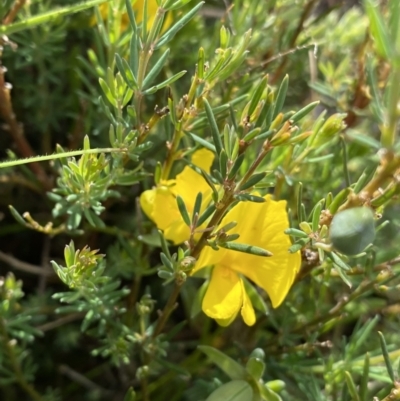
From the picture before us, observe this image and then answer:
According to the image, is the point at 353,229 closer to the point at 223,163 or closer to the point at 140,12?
the point at 223,163

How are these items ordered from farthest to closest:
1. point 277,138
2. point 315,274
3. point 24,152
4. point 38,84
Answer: point 38,84 < point 24,152 < point 315,274 < point 277,138

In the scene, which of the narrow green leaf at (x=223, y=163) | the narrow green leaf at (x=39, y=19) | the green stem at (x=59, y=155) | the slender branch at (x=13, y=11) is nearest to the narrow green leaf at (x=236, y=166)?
the narrow green leaf at (x=223, y=163)

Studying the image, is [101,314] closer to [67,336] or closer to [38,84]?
[67,336]

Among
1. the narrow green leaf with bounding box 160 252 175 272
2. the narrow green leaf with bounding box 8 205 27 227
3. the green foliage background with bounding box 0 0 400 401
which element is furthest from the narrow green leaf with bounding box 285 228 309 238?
the narrow green leaf with bounding box 8 205 27 227

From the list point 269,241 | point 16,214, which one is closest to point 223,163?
point 269,241

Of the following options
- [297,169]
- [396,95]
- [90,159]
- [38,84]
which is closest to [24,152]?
[38,84]

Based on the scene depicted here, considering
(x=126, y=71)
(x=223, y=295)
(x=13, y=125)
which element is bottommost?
(x=223, y=295)

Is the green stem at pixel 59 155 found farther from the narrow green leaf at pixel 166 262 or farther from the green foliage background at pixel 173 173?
the narrow green leaf at pixel 166 262
